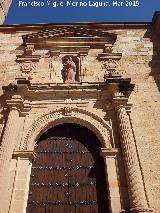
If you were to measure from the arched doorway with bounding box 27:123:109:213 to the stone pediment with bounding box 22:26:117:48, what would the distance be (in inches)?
116

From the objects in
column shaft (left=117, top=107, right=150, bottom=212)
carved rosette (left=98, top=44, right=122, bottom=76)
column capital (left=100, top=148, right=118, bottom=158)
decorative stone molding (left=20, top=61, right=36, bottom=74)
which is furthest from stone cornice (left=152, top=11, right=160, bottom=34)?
column capital (left=100, top=148, right=118, bottom=158)

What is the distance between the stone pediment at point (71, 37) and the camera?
8883mm

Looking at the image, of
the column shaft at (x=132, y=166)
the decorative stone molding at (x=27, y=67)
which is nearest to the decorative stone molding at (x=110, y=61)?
the column shaft at (x=132, y=166)

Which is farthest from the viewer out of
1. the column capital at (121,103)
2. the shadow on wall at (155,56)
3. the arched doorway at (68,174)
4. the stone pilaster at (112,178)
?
the shadow on wall at (155,56)

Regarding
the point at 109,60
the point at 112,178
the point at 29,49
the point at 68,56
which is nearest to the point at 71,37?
the point at 68,56

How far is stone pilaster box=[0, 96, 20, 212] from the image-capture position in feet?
18.4

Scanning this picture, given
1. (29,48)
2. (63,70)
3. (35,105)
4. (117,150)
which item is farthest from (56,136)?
(29,48)

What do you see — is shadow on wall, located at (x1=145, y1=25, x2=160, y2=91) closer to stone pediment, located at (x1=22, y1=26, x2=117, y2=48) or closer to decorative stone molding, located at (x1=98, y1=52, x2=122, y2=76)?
decorative stone molding, located at (x1=98, y1=52, x2=122, y2=76)

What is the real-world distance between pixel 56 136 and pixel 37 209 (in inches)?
71.1

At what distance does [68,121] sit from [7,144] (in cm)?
151

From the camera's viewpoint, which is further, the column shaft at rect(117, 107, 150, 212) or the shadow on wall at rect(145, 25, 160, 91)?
the shadow on wall at rect(145, 25, 160, 91)

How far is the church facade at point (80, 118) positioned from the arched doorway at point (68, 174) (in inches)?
0.8

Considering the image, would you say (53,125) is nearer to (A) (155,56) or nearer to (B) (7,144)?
(B) (7,144)

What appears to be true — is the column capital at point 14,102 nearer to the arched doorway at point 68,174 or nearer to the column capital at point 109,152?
the arched doorway at point 68,174
